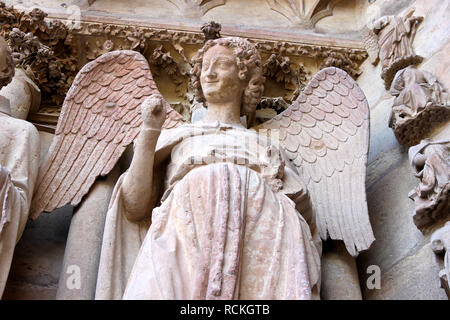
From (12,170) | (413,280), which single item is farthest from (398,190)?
(12,170)

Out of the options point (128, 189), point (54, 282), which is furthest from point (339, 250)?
point (54, 282)

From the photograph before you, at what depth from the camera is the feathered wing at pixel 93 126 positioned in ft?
14.6

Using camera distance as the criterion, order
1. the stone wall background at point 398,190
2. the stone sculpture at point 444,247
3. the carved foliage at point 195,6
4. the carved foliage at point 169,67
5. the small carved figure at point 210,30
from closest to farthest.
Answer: the stone sculpture at point 444,247, the stone wall background at point 398,190, the small carved figure at point 210,30, the carved foliage at point 169,67, the carved foliage at point 195,6

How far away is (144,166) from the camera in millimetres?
4066

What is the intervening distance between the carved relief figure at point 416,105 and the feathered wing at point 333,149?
0.20 m

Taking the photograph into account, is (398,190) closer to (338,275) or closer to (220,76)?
(338,275)

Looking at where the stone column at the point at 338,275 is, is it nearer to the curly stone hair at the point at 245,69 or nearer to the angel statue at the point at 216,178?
the angel statue at the point at 216,178

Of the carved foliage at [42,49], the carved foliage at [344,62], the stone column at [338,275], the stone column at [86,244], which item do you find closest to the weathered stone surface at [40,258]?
the stone column at [86,244]

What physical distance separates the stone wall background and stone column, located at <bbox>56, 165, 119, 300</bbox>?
153 cm

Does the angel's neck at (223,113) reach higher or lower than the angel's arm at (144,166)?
higher

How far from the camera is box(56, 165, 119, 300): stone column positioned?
4036 mm

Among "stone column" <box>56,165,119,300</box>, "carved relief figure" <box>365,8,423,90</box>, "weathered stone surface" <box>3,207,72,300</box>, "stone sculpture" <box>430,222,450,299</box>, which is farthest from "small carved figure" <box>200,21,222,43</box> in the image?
"stone sculpture" <box>430,222,450,299</box>

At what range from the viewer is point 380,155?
5.19 m

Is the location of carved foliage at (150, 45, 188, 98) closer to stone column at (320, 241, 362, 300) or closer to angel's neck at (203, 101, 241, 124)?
angel's neck at (203, 101, 241, 124)
